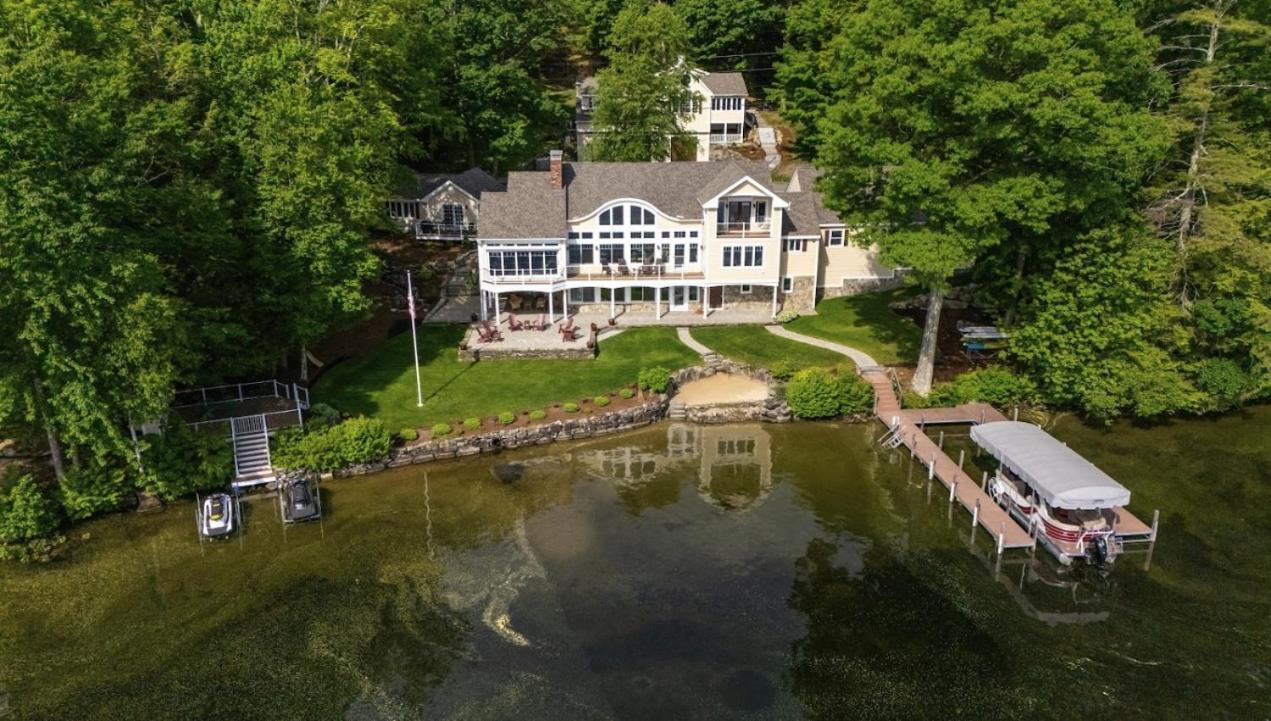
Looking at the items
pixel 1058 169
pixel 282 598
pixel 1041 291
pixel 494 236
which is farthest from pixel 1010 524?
pixel 494 236

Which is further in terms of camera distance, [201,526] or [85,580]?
[201,526]

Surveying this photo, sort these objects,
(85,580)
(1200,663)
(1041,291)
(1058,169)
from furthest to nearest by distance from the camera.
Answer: (1041,291) < (1058,169) < (85,580) < (1200,663)

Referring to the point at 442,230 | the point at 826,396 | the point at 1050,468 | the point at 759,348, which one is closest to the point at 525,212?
the point at 759,348

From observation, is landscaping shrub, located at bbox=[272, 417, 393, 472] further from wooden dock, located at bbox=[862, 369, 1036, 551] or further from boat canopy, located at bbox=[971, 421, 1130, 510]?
boat canopy, located at bbox=[971, 421, 1130, 510]

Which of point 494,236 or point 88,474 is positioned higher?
point 494,236

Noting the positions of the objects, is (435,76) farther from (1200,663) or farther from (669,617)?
(1200,663)

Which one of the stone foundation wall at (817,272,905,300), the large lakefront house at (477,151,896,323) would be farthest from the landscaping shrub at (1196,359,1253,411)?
the stone foundation wall at (817,272,905,300)
